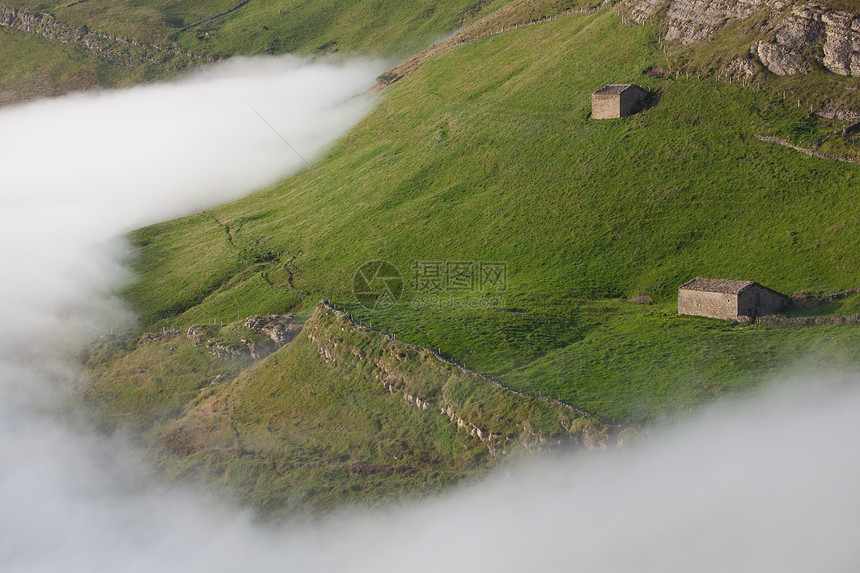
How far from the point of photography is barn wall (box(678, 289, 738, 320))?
60.5 metres

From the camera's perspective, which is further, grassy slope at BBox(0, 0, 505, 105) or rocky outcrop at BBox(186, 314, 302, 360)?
grassy slope at BBox(0, 0, 505, 105)

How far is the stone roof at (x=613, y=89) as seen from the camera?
8739 cm

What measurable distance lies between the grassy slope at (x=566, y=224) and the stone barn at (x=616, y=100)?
5.11 feet

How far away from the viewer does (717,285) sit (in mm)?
62156

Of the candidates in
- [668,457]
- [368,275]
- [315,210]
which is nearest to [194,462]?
[368,275]

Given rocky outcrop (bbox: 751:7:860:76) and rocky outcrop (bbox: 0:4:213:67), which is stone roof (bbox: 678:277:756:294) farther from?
rocky outcrop (bbox: 0:4:213:67)

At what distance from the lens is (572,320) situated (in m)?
65.8

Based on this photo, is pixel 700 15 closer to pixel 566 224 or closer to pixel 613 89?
pixel 613 89

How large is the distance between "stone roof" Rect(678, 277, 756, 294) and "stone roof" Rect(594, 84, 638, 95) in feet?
98.3

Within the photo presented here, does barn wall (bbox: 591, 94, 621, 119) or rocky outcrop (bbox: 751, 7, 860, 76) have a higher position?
rocky outcrop (bbox: 751, 7, 860, 76)

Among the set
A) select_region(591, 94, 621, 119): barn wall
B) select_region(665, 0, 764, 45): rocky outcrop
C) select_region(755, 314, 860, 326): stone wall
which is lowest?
select_region(755, 314, 860, 326): stone wall

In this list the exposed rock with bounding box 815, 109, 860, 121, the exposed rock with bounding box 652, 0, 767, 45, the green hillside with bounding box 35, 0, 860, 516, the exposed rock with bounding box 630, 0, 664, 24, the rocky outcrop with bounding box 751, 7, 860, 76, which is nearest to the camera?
the green hillside with bounding box 35, 0, 860, 516

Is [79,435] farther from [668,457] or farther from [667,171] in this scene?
[667,171]

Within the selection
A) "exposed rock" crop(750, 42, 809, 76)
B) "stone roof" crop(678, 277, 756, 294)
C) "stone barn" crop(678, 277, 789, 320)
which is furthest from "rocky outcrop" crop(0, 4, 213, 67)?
"stone barn" crop(678, 277, 789, 320)
